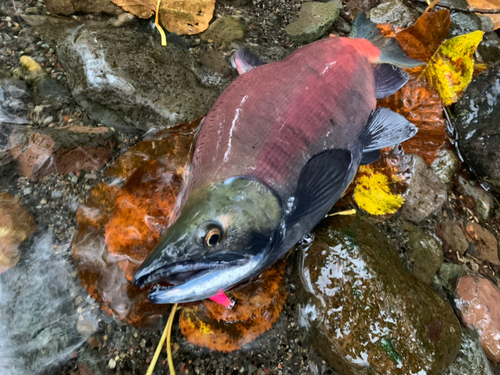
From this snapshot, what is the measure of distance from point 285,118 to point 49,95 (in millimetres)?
2052

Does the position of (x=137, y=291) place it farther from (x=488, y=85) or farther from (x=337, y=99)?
(x=488, y=85)

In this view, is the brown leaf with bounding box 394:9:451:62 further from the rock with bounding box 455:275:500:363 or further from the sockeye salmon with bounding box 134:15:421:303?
the rock with bounding box 455:275:500:363

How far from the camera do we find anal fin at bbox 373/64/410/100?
8.91 feet

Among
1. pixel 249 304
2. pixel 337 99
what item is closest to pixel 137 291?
pixel 249 304

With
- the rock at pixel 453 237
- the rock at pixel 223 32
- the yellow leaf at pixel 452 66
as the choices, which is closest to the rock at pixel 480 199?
the rock at pixel 453 237

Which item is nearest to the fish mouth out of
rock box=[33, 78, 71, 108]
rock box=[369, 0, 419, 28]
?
rock box=[33, 78, 71, 108]

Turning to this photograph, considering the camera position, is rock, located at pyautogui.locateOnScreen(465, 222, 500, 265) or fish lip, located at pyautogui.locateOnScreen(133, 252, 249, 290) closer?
fish lip, located at pyautogui.locateOnScreen(133, 252, 249, 290)

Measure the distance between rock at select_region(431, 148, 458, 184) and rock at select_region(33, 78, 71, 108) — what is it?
370 cm

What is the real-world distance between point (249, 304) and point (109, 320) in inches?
39.5

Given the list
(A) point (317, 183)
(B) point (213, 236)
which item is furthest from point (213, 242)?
(A) point (317, 183)

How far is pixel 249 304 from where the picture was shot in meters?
2.40

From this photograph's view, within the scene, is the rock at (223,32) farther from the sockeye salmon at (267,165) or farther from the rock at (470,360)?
the rock at (470,360)

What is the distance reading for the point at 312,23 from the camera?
3.49 meters

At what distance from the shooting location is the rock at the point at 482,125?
3387mm
